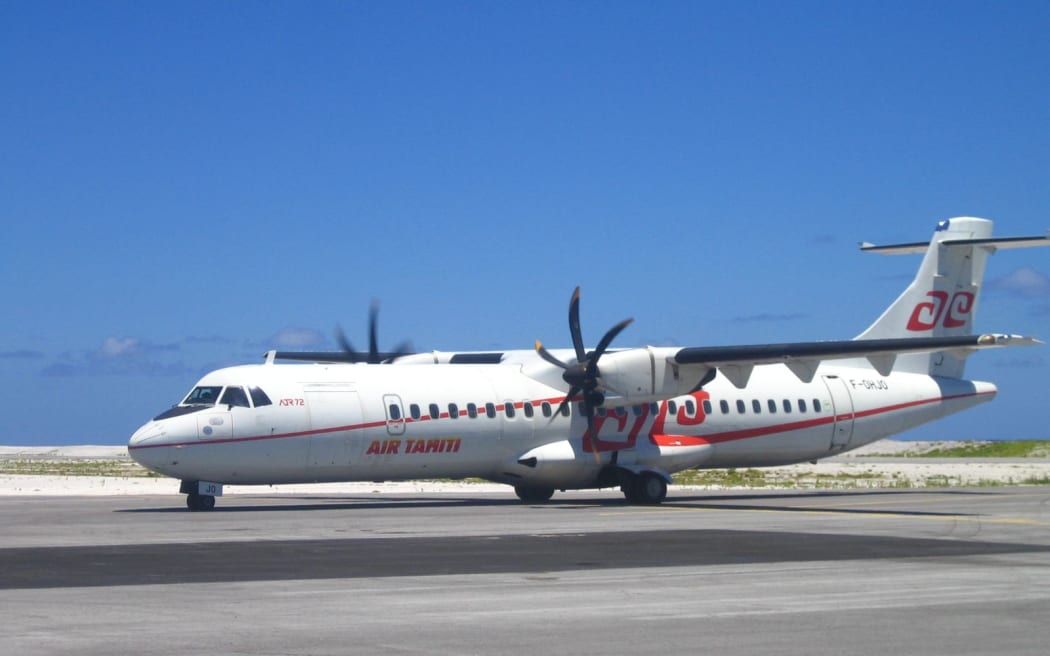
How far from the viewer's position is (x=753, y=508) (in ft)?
92.2

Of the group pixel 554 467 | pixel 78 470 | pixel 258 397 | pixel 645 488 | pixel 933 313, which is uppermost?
pixel 933 313

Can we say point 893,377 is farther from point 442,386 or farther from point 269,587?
point 269,587

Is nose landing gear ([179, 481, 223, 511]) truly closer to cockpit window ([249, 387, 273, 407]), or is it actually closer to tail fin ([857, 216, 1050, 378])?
cockpit window ([249, 387, 273, 407])

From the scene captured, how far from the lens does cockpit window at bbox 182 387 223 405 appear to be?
27.2 m

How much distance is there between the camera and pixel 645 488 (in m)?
30.5

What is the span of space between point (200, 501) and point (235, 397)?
7.36ft

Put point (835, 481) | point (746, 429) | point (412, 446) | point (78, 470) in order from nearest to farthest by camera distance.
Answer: point (412, 446), point (746, 429), point (835, 481), point (78, 470)

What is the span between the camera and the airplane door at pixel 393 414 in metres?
28.3

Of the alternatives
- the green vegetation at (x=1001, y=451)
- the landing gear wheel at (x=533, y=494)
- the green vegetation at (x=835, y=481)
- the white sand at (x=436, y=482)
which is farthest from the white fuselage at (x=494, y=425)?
the green vegetation at (x=1001, y=451)

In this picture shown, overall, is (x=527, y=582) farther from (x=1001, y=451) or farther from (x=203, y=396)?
(x=1001, y=451)

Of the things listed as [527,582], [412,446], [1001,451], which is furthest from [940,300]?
[1001,451]

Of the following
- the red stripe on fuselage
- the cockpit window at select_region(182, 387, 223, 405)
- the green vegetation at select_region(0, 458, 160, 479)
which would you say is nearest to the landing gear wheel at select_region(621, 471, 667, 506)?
the red stripe on fuselage

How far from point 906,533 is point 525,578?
346 inches

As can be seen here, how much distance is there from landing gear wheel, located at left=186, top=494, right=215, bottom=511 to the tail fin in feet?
56.5
